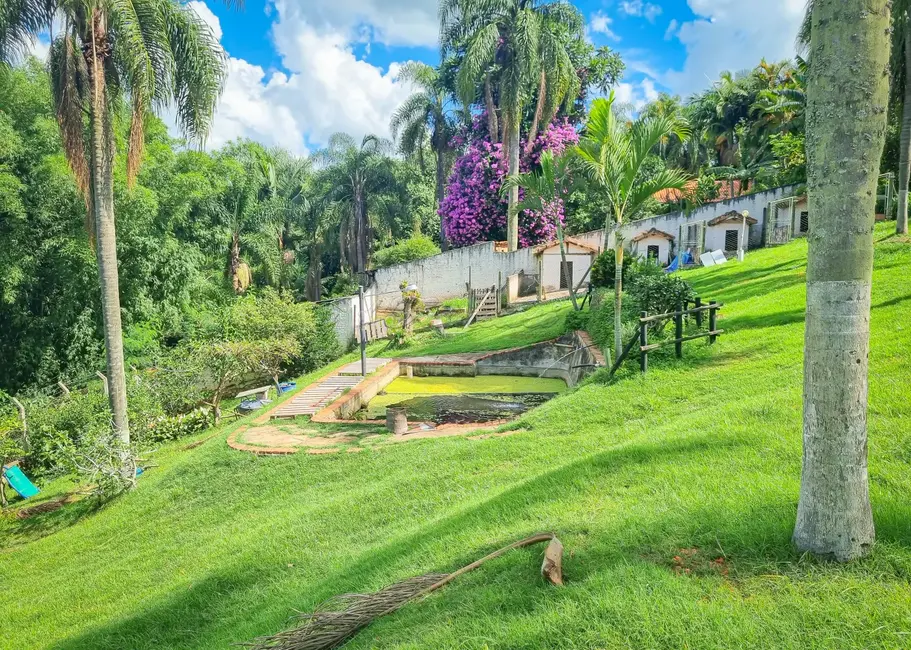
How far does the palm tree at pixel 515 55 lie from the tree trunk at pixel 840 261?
66.4ft

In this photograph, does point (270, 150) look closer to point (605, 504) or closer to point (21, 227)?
point (21, 227)

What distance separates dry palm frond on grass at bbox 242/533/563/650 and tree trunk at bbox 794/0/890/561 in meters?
1.30

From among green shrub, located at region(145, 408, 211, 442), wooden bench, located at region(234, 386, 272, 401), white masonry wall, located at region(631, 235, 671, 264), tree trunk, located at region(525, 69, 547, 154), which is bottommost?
green shrub, located at region(145, 408, 211, 442)

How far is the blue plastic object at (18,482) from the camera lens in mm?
11000

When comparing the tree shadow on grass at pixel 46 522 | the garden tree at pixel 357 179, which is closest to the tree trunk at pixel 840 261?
the tree shadow on grass at pixel 46 522

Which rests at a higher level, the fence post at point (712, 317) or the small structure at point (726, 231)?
the small structure at point (726, 231)

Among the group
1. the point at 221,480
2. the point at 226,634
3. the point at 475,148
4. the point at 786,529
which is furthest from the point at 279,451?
the point at 475,148

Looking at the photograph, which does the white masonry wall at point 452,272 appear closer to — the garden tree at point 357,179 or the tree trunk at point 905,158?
the garden tree at point 357,179

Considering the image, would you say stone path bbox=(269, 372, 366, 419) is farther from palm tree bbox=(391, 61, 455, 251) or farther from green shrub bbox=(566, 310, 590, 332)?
palm tree bbox=(391, 61, 455, 251)

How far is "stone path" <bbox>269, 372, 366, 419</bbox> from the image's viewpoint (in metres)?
11.6

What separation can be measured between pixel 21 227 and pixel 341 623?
1812 centimetres

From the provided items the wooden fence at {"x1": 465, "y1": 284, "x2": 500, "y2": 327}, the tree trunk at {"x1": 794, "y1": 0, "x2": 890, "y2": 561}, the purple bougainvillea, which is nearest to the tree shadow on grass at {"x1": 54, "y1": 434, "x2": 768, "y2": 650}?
the tree trunk at {"x1": 794, "y1": 0, "x2": 890, "y2": 561}

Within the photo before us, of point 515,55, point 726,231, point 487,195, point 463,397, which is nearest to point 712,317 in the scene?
point 463,397

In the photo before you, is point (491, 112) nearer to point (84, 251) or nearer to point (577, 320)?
point (577, 320)
